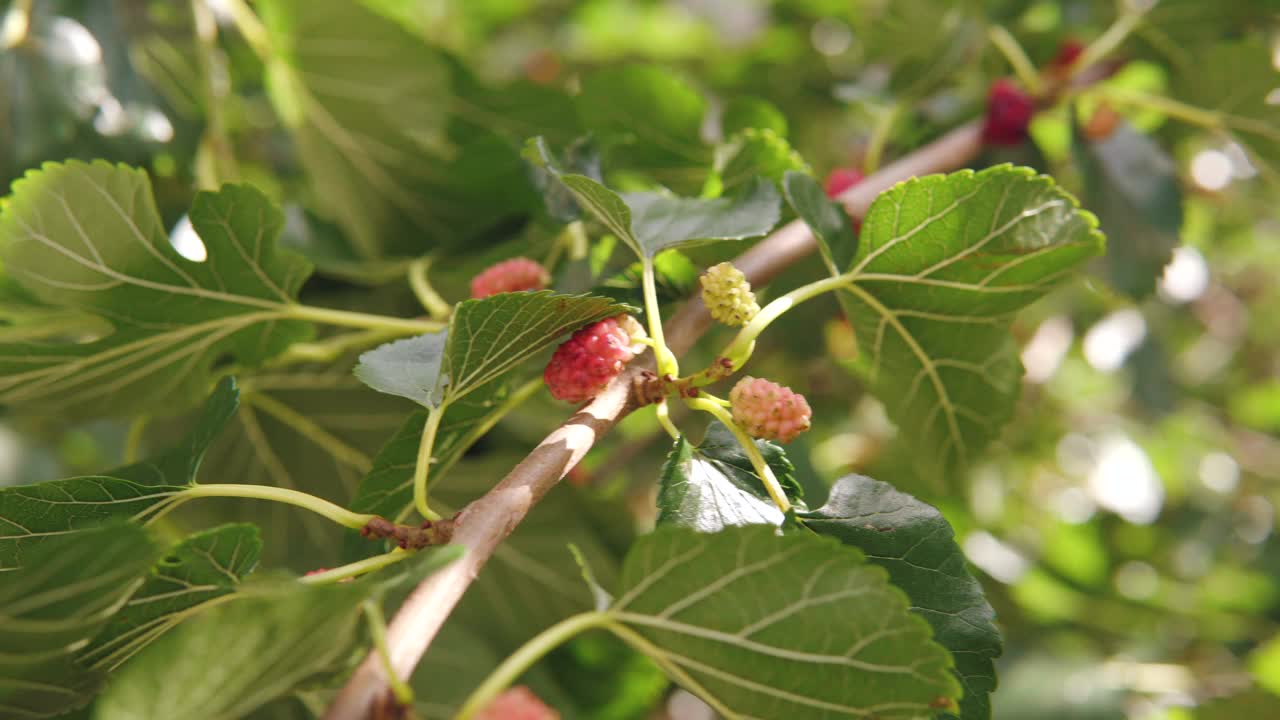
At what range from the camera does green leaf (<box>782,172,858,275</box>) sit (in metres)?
0.47

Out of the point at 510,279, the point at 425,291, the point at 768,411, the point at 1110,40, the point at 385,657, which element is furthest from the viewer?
the point at 1110,40

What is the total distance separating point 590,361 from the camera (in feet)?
1.33

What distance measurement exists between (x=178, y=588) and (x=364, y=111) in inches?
20.2

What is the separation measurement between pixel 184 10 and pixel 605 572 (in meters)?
0.67

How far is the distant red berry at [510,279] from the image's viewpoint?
0.51m

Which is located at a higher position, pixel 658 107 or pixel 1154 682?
pixel 658 107

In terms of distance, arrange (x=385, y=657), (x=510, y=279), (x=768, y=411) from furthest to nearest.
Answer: (x=510, y=279) < (x=768, y=411) < (x=385, y=657)

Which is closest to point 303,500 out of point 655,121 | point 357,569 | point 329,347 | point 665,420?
point 357,569

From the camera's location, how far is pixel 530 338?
1.36 ft

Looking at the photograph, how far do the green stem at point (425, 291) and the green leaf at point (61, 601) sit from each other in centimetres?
26

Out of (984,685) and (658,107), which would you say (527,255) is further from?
(984,685)

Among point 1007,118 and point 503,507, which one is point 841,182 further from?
point 503,507

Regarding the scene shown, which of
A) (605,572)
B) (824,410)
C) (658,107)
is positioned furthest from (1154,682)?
(658,107)

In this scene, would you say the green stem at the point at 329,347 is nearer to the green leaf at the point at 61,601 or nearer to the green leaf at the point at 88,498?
the green leaf at the point at 88,498
